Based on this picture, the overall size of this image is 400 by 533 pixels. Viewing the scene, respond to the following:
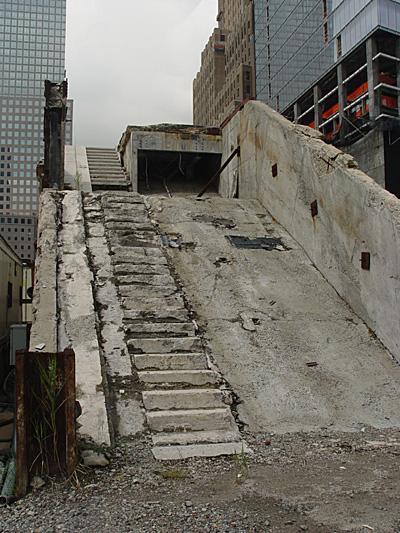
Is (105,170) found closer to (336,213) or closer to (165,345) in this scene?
(336,213)

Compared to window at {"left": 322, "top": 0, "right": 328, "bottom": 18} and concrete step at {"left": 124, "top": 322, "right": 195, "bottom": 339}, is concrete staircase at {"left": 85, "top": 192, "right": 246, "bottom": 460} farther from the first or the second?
window at {"left": 322, "top": 0, "right": 328, "bottom": 18}

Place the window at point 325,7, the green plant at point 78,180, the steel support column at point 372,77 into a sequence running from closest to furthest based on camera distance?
the green plant at point 78,180
the steel support column at point 372,77
the window at point 325,7

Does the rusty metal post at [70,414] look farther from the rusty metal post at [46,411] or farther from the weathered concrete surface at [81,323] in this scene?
the weathered concrete surface at [81,323]

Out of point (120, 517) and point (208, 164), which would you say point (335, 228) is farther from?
point (208, 164)

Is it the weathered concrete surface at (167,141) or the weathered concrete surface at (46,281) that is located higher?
the weathered concrete surface at (167,141)

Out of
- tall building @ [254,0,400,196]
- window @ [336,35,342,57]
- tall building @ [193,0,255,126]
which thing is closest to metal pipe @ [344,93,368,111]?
tall building @ [254,0,400,196]

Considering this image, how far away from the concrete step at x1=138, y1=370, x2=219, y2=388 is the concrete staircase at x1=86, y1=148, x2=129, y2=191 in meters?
8.97

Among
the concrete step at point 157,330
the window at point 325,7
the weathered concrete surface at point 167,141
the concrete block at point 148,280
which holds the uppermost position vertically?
the window at point 325,7

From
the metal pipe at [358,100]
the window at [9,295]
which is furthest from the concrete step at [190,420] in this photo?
the metal pipe at [358,100]

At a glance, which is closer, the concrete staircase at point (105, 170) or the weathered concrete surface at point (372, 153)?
the concrete staircase at point (105, 170)

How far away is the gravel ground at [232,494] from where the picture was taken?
2.56 meters

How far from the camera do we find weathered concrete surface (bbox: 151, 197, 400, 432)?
4.21 meters

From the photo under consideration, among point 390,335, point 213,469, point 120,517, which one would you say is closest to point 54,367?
point 120,517

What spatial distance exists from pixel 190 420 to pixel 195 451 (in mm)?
404
